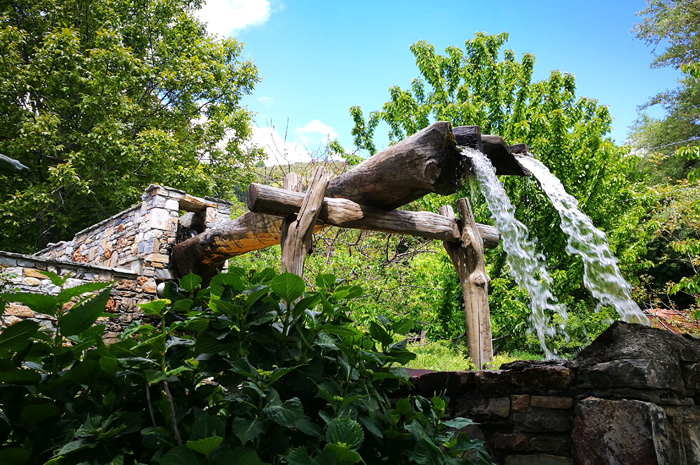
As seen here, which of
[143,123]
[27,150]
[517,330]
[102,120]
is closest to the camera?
[517,330]

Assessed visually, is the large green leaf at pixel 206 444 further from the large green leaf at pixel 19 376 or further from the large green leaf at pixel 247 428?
the large green leaf at pixel 19 376

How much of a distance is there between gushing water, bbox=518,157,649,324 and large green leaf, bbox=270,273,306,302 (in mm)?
3566

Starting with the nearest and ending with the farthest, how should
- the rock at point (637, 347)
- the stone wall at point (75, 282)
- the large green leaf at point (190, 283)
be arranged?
the large green leaf at point (190, 283)
the rock at point (637, 347)
the stone wall at point (75, 282)

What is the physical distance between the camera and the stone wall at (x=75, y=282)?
6.36 m

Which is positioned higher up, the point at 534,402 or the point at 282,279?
the point at 282,279

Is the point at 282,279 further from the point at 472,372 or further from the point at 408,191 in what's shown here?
the point at 408,191

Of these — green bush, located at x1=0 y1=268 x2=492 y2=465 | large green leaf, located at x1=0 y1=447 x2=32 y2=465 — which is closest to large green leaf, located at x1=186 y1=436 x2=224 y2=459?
green bush, located at x1=0 y1=268 x2=492 y2=465

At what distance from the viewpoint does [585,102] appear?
41.4 feet

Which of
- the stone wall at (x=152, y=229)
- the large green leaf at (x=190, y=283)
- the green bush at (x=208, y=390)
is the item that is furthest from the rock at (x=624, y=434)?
the stone wall at (x=152, y=229)

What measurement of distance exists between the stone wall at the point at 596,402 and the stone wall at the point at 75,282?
550 centimetres

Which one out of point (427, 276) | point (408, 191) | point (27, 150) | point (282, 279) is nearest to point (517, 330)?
point (427, 276)

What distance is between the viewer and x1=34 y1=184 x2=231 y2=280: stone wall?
7.39 m

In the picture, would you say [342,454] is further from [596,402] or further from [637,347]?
[637,347]

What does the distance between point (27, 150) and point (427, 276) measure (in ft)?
32.3
